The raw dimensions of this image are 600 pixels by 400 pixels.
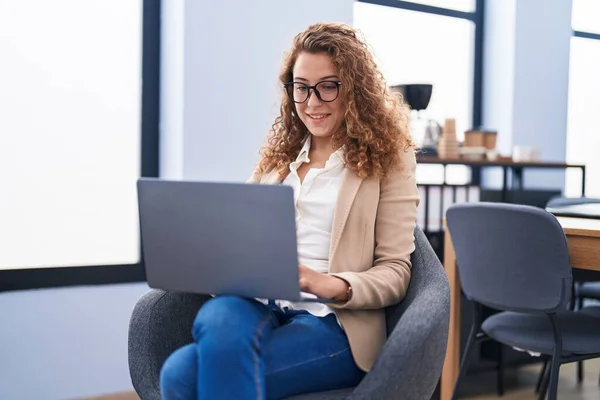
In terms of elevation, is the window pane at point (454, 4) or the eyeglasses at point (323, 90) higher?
the window pane at point (454, 4)

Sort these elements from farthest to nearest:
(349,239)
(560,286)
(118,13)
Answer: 1. (118,13)
2. (560,286)
3. (349,239)

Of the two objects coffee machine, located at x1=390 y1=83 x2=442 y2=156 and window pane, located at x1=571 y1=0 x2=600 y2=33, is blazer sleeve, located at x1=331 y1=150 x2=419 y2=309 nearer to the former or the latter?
coffee machine, located at x1=390 y1=83 x2=442 y2=156

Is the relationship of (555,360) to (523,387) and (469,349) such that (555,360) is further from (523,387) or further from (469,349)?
(523,387)

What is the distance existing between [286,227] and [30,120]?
5.52 ft

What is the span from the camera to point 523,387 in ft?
9.14

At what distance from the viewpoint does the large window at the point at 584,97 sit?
4.39 meters

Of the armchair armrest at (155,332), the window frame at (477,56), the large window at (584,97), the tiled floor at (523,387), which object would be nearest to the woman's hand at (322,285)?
the armchair armrest at (155,332)

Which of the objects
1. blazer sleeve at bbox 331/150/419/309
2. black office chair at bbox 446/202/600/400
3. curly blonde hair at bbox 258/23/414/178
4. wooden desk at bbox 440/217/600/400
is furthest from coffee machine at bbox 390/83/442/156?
blazer sleeve at bbox 331/150/419/309

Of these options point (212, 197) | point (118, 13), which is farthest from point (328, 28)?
point (118, 13)

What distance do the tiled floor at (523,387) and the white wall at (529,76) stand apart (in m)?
1.34

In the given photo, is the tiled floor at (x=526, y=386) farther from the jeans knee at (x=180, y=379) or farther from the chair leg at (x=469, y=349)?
the jeans knee at (x=180, y=379)

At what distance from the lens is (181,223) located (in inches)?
48.4

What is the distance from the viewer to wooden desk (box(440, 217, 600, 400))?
6.24 ft

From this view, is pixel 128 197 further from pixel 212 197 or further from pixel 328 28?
pixel 212 197
